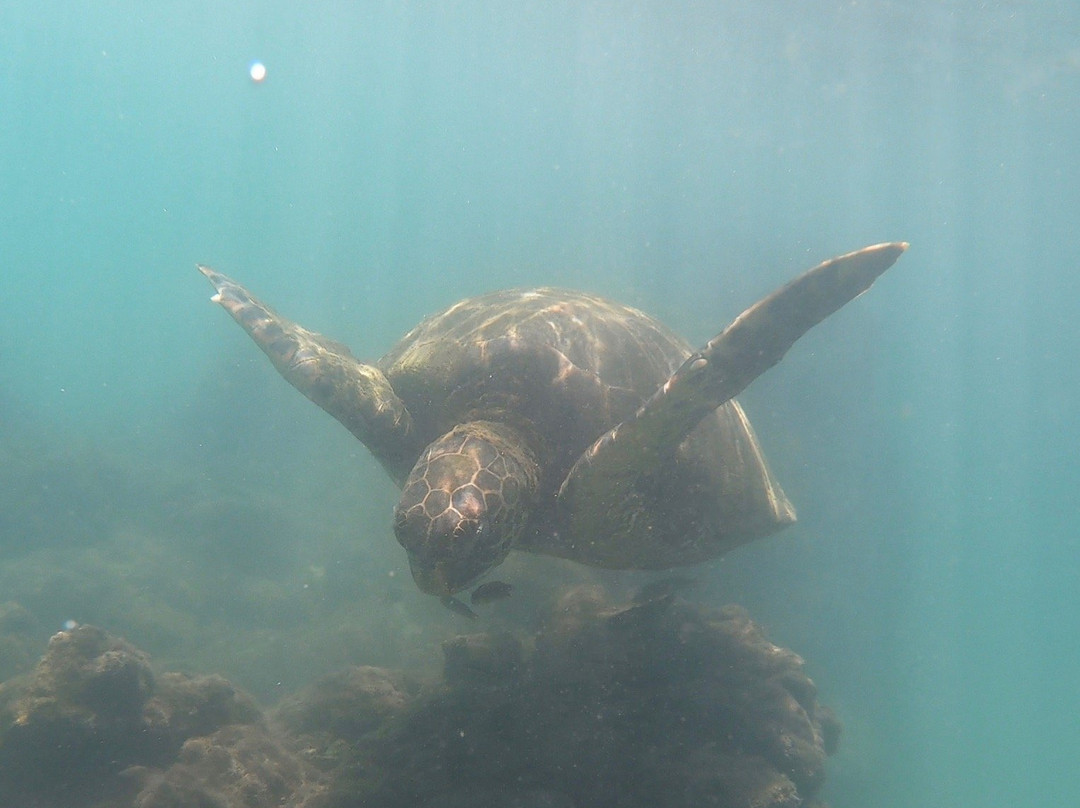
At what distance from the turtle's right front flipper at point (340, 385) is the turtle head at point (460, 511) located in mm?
1421

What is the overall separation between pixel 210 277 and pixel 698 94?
173 ft

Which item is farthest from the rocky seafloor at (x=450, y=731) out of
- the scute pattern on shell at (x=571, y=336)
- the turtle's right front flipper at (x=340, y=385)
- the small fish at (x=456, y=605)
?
the scute pattern on shell at (x=571, y=336)

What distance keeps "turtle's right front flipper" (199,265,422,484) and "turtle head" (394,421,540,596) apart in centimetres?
142

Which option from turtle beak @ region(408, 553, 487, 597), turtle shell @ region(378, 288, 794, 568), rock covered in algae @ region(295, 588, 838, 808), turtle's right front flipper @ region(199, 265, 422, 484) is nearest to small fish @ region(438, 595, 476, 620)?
turtle beak @ region(408, 553, 487, 597)

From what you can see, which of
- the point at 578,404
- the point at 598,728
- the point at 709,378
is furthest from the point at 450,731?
the point at 709,378

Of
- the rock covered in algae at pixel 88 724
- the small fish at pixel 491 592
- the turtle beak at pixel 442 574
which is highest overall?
the turtle beak at pixel 442 574

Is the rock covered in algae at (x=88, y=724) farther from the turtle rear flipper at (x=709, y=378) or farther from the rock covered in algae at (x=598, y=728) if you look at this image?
the turtle rear flipper at (x=709, y=378)

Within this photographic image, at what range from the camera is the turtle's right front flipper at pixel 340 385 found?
5.90 m

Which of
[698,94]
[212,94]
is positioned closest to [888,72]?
[698,94]

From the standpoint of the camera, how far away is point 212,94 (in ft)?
473

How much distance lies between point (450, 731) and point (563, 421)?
3.19 m

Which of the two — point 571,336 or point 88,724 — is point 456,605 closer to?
point 571,336

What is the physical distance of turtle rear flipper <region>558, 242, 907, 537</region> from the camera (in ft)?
12.3

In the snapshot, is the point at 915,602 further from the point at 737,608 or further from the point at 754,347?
the point at 754,347
